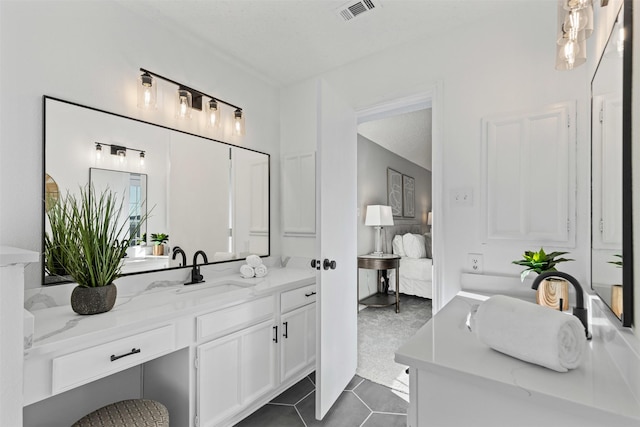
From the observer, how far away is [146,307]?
5.05ft

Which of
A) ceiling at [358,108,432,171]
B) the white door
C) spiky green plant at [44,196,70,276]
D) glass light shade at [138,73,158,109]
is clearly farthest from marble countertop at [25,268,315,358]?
ceiling at [358,108,432,171]

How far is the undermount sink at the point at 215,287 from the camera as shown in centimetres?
197

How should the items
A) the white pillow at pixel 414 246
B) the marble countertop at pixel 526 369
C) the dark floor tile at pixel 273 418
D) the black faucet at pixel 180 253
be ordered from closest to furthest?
the marble countertop at pixel 526 369, the dark floor tile at pixel 273 418, the black faucet at pixel 180 253, the white pillow at pixel 414 246

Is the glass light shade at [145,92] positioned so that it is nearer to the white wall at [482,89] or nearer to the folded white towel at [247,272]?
the folded white towel at [247,272]

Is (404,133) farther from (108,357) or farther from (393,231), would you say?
(108,357)

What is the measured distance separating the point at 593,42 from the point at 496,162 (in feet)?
2.22

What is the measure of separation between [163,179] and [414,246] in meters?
3.61

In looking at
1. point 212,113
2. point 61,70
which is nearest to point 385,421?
point 212,113

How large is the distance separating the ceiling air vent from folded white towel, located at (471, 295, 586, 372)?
179 cm

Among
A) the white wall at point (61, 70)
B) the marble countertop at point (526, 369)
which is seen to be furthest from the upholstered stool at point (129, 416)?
the marble countertop at point (526, 369)

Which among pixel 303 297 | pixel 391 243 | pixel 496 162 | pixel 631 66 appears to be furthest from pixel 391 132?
pixel 631 66

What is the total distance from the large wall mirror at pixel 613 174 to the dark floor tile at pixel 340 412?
144cm

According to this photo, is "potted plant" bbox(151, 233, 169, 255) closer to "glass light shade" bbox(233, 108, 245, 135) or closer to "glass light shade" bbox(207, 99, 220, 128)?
"glass light shade" bbox(207, 99, 220, 128)

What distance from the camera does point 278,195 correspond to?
2.90 meters
